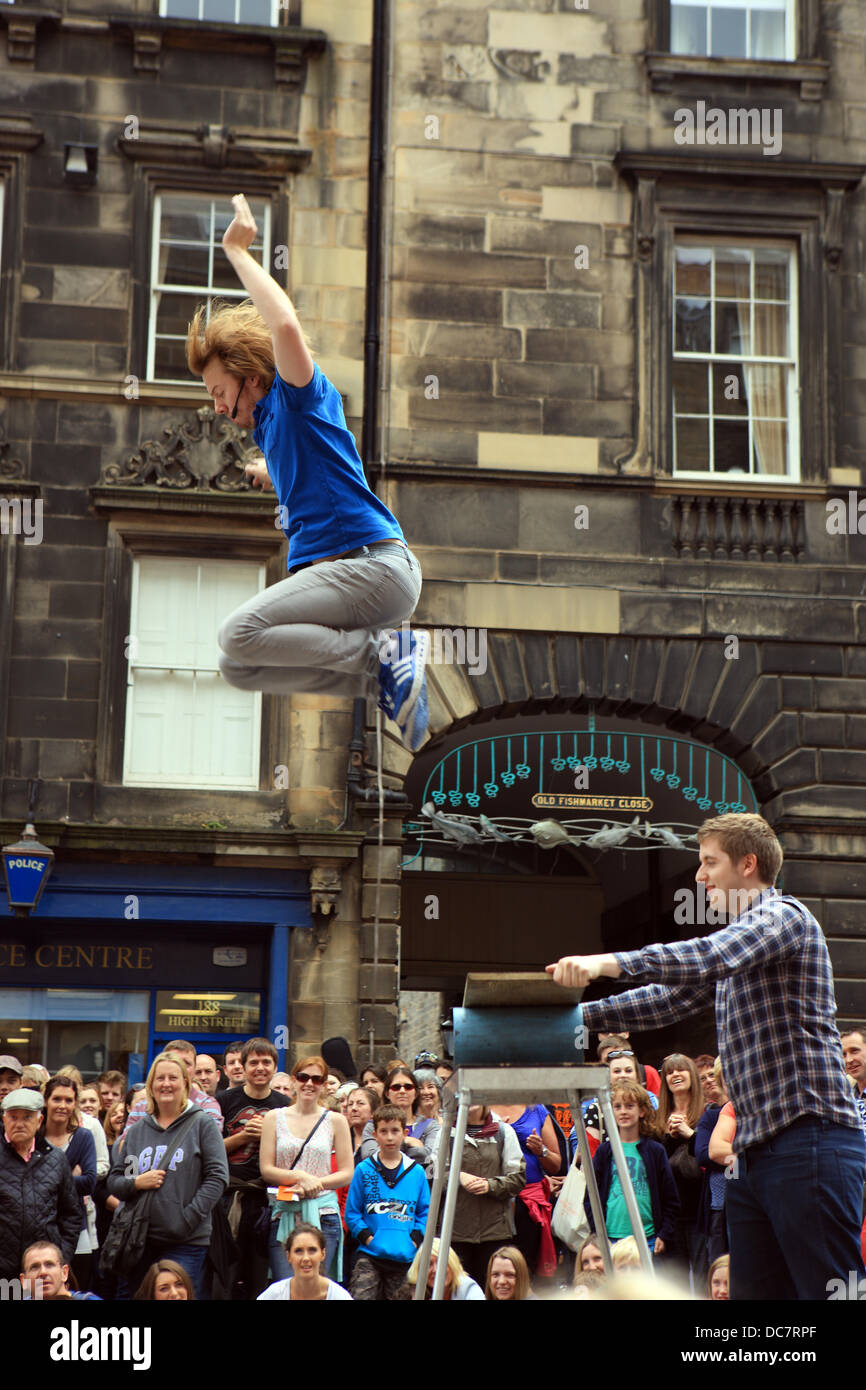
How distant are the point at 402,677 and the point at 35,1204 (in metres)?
4.06

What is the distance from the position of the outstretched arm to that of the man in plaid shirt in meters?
1.89

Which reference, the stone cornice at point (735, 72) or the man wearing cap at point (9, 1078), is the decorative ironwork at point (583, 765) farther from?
the stone cornice at point (735, 72)

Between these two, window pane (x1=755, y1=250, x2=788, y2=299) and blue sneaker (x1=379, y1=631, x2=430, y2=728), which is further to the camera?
window pane (x1=755, y1=250, x2=788, y2=299)

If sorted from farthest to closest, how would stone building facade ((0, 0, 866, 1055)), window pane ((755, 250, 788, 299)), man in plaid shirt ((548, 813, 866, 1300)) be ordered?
window pane ((755, 250, 788, 299)), stone building facade ((0, 0, 866, 1055)), man in plaid shirt ((548, 813, 866, 1300))

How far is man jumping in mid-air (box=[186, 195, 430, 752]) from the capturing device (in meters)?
5.55

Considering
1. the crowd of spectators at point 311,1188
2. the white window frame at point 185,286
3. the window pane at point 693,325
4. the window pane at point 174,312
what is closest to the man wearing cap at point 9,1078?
the crowd of spectators at point 311,1188

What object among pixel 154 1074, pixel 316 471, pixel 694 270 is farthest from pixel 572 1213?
pixel 694 270

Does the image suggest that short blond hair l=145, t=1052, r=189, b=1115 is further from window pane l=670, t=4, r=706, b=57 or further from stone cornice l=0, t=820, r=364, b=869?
→ window pane l=670, t=4, r=706, b=57

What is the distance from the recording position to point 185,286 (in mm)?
15711

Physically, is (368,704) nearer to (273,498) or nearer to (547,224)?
(273,498)

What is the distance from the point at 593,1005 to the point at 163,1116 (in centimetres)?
431

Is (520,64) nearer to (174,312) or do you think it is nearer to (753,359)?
(753,359)

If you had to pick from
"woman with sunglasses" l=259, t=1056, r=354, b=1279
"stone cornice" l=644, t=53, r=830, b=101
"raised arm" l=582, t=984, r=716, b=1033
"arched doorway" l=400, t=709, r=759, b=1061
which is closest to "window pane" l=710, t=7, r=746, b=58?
→ "stone cornice" l=644, t=53, r=830, b=101

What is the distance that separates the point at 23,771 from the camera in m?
14.6
